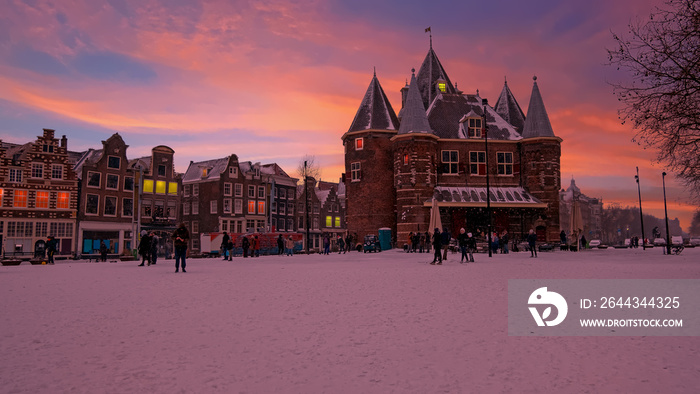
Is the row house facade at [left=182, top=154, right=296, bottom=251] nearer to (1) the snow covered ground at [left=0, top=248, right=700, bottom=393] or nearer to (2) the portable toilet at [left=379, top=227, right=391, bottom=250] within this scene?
(2) the portable toilet at [left=379, top=227, right=391, bottom=250]

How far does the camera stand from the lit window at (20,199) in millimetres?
39500

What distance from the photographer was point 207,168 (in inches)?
2293

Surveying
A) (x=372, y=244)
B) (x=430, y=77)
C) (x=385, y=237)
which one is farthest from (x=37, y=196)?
(x=430, y=77)

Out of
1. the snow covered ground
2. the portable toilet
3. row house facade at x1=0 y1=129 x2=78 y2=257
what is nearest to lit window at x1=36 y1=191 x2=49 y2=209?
row house facade at x1=0 y1=129 x2=78 y2=257

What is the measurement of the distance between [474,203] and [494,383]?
35423 millimetres

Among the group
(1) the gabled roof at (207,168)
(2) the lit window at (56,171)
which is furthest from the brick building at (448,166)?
(2) the lit window at (56,171)

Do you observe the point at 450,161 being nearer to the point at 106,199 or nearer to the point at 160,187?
the point at 160,187

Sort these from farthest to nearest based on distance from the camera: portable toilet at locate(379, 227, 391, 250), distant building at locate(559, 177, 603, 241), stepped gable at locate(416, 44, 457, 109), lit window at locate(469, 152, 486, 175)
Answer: distant building at locate(559, 177, 603, 241) → stepped gable at locate(416, 44, 457, 109) → lit window at locate(469, 152, 486, 175) → portable toilet at locate(379, 227, 391, 250)

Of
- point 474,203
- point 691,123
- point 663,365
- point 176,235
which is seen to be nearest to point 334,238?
point 474,203

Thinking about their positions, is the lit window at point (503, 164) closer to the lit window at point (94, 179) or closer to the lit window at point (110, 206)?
the lit window at point (110, 206)

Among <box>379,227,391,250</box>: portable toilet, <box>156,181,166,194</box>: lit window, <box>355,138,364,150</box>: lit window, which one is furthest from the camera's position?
<box>156,181,166,194</box>: lit window

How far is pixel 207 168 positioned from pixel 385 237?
90.7 ft

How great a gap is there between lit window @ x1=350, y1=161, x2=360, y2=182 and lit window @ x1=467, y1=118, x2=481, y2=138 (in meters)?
10.2

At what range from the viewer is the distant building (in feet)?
366
